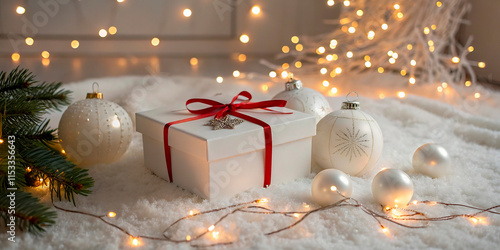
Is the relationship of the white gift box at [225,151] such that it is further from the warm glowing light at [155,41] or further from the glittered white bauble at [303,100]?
the warm glowing light at [155,41]

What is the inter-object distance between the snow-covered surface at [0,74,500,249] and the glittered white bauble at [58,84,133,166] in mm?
50

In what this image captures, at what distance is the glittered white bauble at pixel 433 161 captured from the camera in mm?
1262

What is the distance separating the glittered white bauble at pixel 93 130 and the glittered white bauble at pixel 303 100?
465 mm

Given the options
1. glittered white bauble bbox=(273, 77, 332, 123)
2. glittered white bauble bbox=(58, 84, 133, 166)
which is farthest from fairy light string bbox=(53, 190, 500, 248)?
glittered white bauble bbox=(273, 77, 332, 123)

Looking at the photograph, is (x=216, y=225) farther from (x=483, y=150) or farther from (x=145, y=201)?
(x=483, y=150)

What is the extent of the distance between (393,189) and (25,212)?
74cm

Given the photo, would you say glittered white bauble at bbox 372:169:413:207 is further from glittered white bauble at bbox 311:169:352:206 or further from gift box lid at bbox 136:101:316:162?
gift box lid at bbox 136:101:316:162

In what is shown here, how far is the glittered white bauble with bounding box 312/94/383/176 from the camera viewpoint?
1260mm

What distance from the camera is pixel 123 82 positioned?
2172 millimetres

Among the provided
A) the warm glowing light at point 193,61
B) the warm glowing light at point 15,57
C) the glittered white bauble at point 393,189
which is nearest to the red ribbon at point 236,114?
the glittered white bauble at point 393,189

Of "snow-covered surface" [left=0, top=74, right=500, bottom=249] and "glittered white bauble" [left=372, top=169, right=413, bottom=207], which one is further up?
"glittered white bauble" [left=372, top=169, right=413, bottom=207]

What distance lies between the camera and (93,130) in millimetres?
1297

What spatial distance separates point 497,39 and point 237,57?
57.6 inches

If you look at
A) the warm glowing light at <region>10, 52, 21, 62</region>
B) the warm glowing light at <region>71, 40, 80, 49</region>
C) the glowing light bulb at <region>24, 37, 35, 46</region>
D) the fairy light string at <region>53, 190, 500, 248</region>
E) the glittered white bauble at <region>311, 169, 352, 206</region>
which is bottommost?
the fairy light string at <region>53, 190, 500, 248</region>
